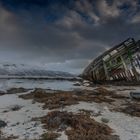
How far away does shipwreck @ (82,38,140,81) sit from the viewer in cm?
2469

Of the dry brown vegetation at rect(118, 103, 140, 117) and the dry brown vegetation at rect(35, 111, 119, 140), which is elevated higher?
the dry brown vegetation at rect(118, 103, 140, 117)

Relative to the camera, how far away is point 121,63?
977 inches

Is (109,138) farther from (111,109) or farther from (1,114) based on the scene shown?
(1,114)

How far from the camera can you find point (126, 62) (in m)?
25.0

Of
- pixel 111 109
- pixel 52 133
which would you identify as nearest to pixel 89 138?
pixel 52 133

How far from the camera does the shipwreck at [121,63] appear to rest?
2469 centimetres

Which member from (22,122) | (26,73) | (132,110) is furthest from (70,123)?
(26,73)

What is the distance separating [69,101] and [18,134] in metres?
4.96

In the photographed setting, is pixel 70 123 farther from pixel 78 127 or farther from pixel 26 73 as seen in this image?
pixel 26 73

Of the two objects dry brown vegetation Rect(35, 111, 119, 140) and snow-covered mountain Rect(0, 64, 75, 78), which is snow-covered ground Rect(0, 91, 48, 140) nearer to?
dry brown vegetation Rect(35, 111, 119, 140)

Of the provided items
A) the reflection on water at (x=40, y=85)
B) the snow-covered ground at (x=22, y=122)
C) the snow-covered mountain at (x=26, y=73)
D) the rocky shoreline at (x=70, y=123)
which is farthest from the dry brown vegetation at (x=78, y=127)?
the snow-covered mountain at (x=26, y=73)

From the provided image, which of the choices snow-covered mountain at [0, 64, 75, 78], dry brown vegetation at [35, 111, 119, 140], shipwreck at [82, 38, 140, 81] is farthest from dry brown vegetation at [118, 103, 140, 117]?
snow-covered mountain at [0, 64, 75, 78]

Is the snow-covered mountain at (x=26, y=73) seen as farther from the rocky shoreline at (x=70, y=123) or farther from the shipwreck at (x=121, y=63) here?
the rocky shoreline at (x=70, y=123)

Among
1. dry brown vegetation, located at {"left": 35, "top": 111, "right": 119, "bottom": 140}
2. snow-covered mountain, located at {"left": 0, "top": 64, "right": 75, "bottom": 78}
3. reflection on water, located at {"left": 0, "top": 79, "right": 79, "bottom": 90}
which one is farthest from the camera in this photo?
snow-covered mountain, located at {"left": 0, "top": 64, "right": 75, "bottom": 78}
